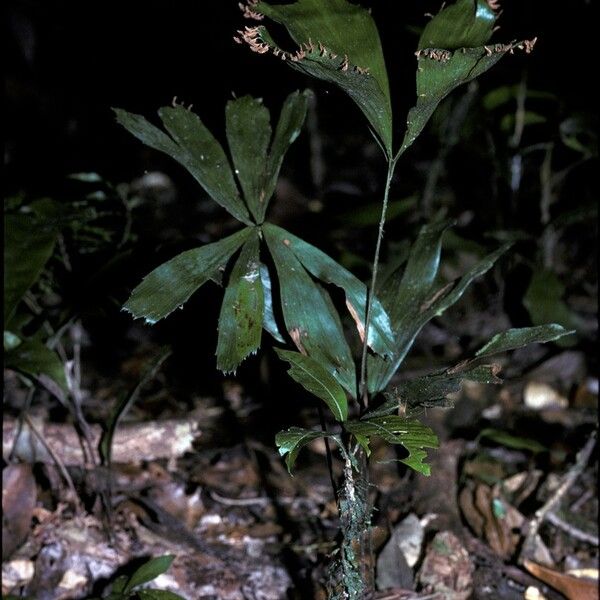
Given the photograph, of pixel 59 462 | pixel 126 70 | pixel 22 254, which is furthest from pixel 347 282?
pixel 126 70

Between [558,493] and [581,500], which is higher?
[558,493]

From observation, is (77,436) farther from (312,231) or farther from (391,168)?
(391,168)

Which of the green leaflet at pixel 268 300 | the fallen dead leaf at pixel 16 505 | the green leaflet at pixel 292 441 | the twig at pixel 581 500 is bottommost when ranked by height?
the twig at pixel 581 500

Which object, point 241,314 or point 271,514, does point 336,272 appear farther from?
point 271,514

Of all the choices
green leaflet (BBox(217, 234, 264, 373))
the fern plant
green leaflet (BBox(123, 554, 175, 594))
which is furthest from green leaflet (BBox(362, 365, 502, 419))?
green leaflet (BBox(123, 554, 175, 594))

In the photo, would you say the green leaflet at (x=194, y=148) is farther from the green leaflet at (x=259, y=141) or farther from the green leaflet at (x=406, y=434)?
the green leaflet at (x=406, y=434)

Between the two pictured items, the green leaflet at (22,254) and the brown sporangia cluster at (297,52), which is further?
the green leaflet at (22,254)

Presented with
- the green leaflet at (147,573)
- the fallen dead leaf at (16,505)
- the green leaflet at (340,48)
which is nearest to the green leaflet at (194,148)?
the green leaflet at (340,48)
